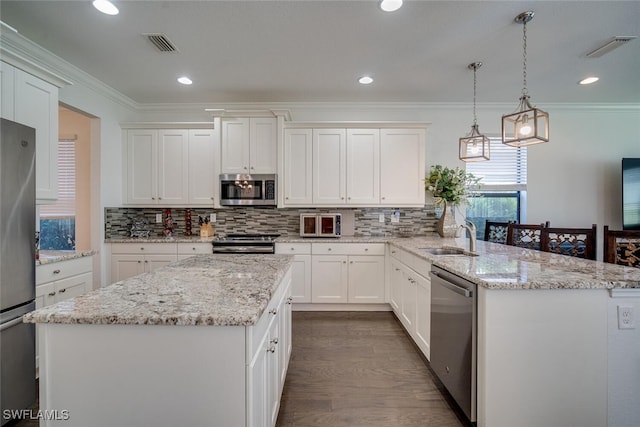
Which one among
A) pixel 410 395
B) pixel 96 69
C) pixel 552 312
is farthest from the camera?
pixel 96 69

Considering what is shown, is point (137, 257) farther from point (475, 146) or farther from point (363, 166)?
point (475, 146)

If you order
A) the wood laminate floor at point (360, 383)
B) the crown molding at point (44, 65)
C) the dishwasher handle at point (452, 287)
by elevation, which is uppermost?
the crown molding at point (44, 65)

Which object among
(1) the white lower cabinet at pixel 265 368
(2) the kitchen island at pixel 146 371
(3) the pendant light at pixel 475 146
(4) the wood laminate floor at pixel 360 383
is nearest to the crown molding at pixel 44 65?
(2) the kitchen island at pixel 146 371

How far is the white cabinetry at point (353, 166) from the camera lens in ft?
12.4

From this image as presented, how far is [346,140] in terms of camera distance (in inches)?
149

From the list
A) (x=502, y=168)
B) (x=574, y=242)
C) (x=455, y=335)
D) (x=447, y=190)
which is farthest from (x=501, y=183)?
(x=455, y=335)

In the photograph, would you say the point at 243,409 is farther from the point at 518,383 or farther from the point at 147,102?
the point at 147,102

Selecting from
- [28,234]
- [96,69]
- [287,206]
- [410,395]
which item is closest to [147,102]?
[96,69]

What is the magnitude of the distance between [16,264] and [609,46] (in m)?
4.95

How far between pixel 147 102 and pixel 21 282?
309 centimetres

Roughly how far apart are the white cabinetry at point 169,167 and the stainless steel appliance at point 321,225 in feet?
4.43

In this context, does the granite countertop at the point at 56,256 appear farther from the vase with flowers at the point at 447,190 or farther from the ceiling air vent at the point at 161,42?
the vase with flowers at the point at 447,190

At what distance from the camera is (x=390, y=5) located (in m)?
2.01

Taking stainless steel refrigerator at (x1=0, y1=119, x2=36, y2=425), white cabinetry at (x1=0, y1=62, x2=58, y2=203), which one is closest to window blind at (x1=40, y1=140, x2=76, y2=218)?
white cabinetry at (x1=0, y1=62, x2=58, y2=203)
